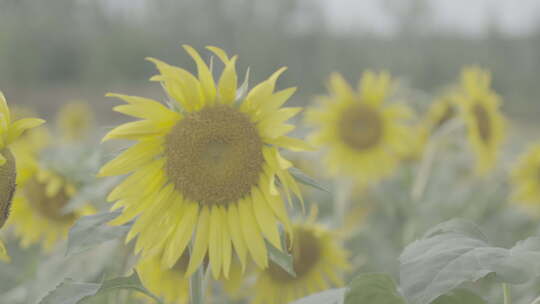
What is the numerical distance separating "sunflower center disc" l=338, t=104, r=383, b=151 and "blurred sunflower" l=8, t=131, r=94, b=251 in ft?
4.10

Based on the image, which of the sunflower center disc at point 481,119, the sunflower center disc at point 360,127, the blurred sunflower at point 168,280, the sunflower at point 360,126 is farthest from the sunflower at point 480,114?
the blurred sunflower at point 168,280

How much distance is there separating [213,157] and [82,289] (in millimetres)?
299

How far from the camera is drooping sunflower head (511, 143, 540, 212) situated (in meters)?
3.06

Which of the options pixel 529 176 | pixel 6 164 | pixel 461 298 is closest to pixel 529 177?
pixel 529 176

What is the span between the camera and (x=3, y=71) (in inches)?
723

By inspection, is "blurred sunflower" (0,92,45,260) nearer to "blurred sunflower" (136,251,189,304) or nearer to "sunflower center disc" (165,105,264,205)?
"sunflower center disc" (165,105,264,205)

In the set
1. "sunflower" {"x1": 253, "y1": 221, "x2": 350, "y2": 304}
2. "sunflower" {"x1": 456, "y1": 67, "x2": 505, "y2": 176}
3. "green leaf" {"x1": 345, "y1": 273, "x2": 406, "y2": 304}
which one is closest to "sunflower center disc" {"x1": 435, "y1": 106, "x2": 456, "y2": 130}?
"sunflower" {"x1": 456, "y1": 67, "x2": 505, "y2": 176}

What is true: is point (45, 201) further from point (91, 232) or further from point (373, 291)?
point (373, 291)

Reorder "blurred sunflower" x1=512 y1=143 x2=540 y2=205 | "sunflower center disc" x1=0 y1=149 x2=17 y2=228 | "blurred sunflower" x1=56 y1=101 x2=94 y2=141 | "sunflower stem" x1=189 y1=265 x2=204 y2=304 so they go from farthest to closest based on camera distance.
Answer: "blurred sunflower" x1=56 y1=101 x2=94 y2=141, "blurred sunflower" x1=512 y1=143 x2=540 y2=205, "sunflower stem" x1=189 y1=265 x2=204 y2=304, "sunflower center disc" x1=0 y1=149 x2=17 y2=228

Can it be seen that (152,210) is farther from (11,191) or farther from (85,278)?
(85,278)

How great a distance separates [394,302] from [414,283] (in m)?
0.10

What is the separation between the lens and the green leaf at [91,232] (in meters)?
0.96

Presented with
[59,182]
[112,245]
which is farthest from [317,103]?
[112,245]

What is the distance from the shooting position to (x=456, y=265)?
838 mm
